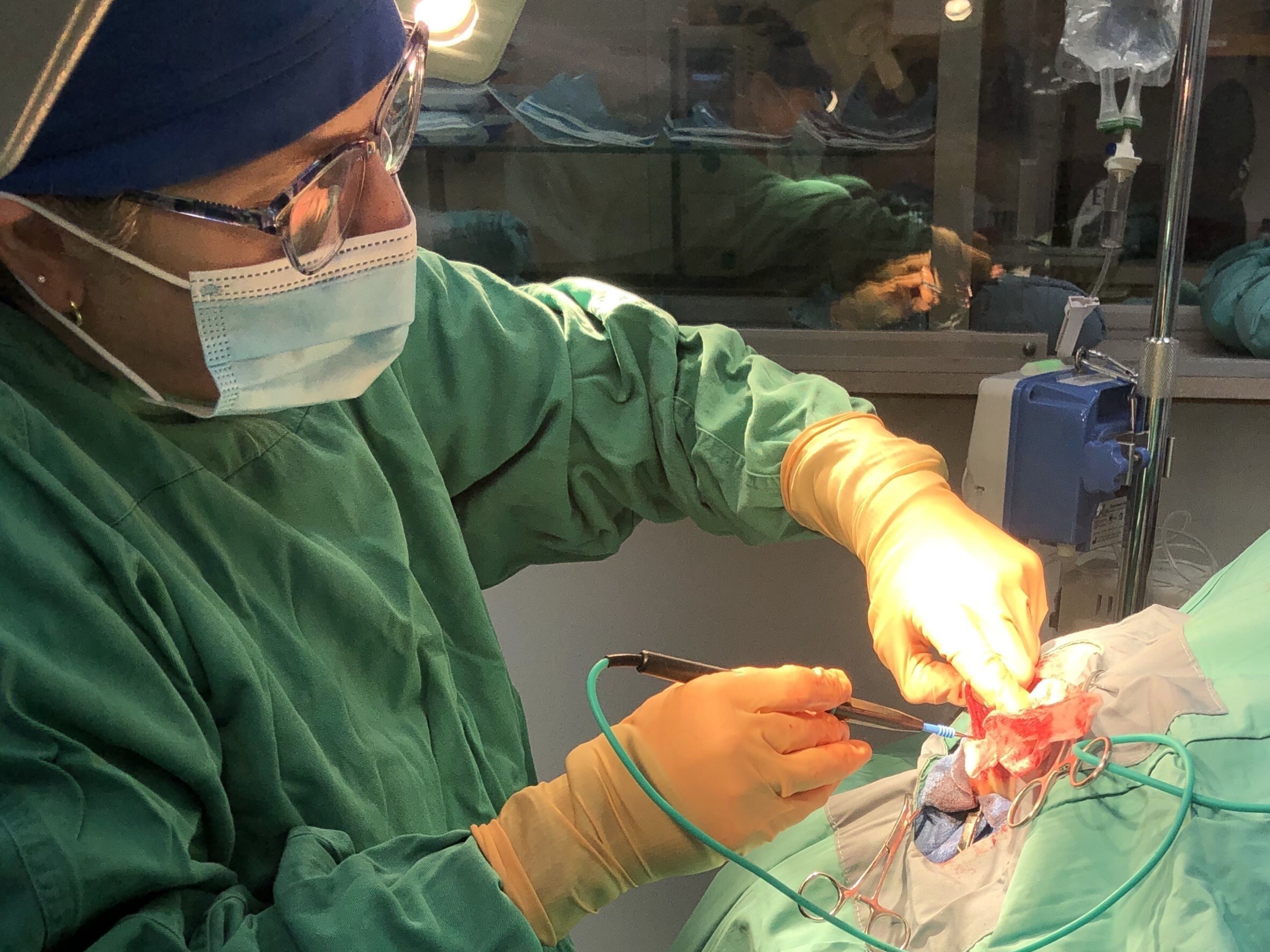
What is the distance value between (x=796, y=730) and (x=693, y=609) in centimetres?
103

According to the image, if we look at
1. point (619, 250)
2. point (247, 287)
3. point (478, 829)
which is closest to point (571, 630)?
point (619, 250)

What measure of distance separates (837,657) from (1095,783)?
0.89 m

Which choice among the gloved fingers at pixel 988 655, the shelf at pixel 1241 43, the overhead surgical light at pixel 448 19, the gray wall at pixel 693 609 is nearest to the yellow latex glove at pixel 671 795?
the gloved fingers at pixel 988 655

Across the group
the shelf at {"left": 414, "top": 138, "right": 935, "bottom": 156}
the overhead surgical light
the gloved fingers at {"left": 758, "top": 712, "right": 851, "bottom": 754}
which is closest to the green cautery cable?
the gloved fingers at {"left": 758, "top": 712, "right": 851, "bottom": 754}

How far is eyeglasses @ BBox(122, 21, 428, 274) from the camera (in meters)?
0.89

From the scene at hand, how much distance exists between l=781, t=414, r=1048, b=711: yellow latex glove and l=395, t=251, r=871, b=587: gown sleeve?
0.06 m

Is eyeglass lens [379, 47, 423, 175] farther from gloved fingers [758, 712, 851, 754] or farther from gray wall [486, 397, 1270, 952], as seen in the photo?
gray wall [486, 397, 1270, 952]

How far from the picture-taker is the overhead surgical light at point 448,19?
119cm

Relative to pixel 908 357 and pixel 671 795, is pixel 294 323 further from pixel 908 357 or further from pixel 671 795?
pixel 908 357

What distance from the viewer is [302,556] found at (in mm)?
1019

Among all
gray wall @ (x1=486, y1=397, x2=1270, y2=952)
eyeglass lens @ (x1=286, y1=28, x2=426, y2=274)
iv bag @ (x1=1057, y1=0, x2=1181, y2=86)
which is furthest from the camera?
gray wall @ (x1=486, y1=397, x2=1270, y2=952)

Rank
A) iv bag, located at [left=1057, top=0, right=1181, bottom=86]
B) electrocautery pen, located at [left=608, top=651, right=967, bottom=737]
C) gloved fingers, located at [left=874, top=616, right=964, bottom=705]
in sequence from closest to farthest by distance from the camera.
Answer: electrocautery pen, located at [left=608, top=651, right=967, bottom=737]
gloved fingers, located at [left=874, top=616, right=964, bottom=705]
iv bag, located at [left=1057, top=0, right=1181, bottom=86]

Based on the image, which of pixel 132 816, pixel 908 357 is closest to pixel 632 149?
pixel 908 357

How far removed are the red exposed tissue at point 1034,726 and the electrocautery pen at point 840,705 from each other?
44mm
